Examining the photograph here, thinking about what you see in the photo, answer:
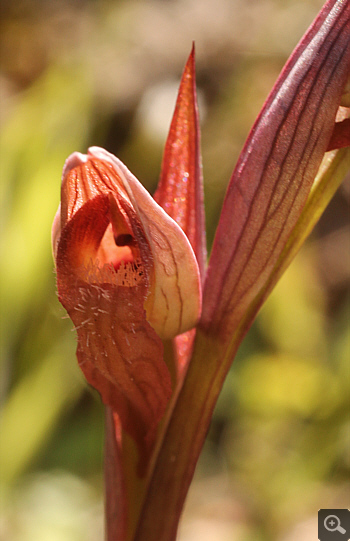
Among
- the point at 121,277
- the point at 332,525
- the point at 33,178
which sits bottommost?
the point at 332,525

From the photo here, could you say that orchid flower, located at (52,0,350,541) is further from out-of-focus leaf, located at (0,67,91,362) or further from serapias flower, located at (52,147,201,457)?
out-of-focus leaf, located at (0,67,91,362)

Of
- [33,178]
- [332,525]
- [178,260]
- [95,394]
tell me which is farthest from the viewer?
[33,178]

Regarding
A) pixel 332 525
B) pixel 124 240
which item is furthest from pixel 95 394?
pixel 124 240

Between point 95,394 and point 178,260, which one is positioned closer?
point 178,260

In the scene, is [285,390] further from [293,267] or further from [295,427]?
[293,267]

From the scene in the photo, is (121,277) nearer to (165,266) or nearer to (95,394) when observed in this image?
(165,266)

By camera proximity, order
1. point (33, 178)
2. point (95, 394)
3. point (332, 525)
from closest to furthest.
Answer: point (332, 525), point (95, 394), point (33, 178)

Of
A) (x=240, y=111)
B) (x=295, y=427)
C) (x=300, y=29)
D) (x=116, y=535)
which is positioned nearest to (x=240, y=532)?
(x=295, y=427)
